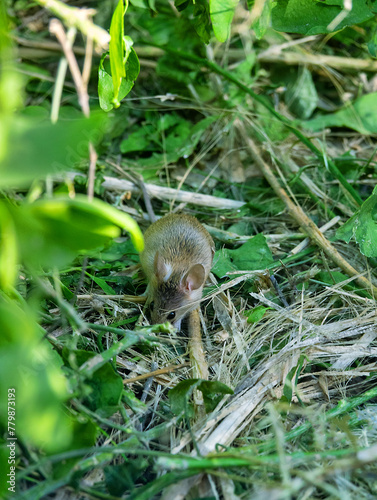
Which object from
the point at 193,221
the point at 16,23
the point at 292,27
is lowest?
the point at 193,221

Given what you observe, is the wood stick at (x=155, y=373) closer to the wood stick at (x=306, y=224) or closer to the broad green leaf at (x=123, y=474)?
the broad green leaf at (x=123, y=474)

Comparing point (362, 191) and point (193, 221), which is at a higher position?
point (362, 191)

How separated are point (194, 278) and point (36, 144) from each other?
2.63 m

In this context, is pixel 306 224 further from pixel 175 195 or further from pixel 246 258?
pixel 175 195

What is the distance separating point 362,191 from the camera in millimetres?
4746

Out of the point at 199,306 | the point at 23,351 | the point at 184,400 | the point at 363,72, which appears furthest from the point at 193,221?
the point at 363,72

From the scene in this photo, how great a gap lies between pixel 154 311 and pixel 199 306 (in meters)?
0.40

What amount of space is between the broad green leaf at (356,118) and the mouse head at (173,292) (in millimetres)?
2374

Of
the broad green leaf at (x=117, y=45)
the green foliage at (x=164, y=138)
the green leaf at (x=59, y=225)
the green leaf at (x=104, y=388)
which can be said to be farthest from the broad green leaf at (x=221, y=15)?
the green leaf at (x=104, y=388)

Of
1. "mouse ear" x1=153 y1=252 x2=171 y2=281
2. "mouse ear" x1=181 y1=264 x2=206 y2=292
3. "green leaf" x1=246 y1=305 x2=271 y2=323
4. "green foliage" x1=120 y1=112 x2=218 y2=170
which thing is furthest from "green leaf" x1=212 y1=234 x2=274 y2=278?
"green foliage" x1=120 y1=112 x2=218 y2=170

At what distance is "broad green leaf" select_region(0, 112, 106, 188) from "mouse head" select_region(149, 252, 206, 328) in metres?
2.45

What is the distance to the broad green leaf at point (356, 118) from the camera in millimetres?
5094

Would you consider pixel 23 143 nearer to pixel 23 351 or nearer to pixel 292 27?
pixel 23 351

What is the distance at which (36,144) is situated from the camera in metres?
1.52
